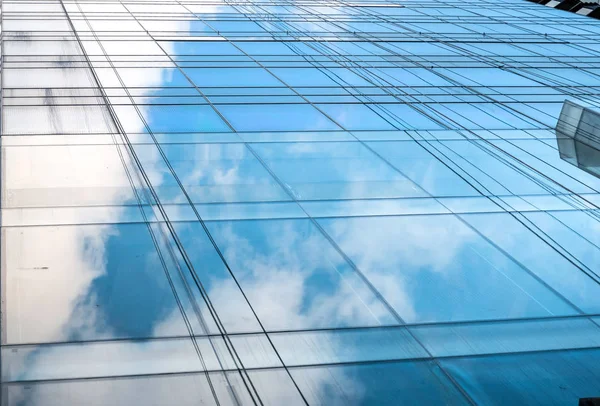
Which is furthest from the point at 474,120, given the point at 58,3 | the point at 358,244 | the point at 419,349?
the point at 58,3

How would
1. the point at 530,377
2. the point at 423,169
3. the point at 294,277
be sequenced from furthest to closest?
the point at 423,169
the point at 294,277
the point at 530,377

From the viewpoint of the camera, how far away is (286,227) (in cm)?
1518

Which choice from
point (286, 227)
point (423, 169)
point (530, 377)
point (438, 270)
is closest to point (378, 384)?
point (530, 377)

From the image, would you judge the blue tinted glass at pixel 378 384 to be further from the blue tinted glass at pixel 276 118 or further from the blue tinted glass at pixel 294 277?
the blue tinted glass at pixel 276 118

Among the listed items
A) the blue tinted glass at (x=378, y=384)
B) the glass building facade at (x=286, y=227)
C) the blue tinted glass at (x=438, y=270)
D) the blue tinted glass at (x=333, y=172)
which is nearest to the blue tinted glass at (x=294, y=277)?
the glass building facade at (x=286, y=227)

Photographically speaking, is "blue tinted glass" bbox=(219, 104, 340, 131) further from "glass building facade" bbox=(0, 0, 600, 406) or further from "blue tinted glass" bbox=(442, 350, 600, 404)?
"blue tinted glass" bbox=(442, 350, 600, 404)

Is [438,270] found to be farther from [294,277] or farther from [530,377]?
[530,377]

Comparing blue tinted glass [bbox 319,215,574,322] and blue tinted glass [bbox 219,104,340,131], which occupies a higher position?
blue tinted glass [bbox 319,215,574,322]

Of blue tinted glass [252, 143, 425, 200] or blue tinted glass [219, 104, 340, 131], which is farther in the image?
blue tinted glass [219, 104, 340, 131]

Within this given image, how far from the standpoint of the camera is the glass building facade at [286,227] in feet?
36.0

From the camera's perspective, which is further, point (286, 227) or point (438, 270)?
point (286, 227)

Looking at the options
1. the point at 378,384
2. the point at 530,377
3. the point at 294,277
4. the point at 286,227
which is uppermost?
the point at 530,377

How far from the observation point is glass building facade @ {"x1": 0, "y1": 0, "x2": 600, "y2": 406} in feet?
36.0

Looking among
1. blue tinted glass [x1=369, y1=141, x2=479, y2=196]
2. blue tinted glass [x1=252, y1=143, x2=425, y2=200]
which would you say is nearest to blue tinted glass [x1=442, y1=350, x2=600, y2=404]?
blue tinted glass [x1=252, y1=143, x2=425, y2=200]
